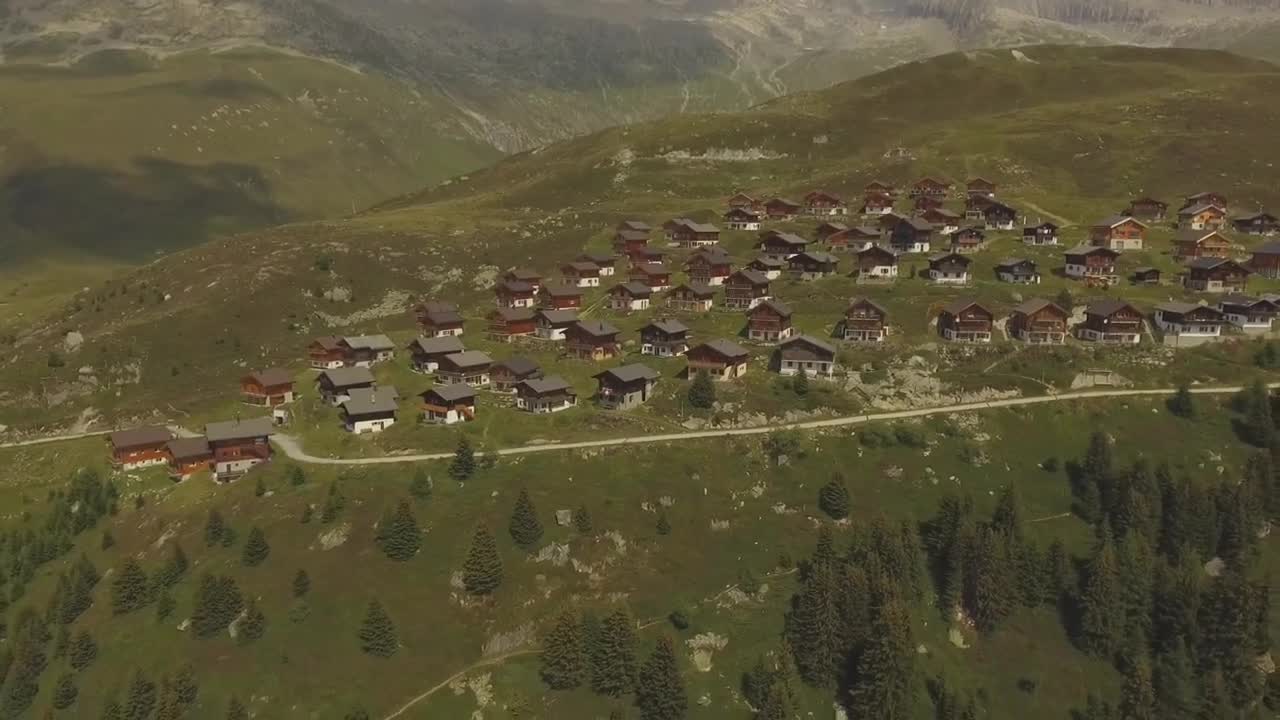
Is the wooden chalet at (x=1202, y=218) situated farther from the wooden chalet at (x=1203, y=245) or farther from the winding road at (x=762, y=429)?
the winding road at (x=762, y=429)

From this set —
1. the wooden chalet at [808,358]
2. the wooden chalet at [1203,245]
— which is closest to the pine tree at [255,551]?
the wooden chalet at [808,358]

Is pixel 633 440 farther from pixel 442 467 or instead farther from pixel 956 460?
pixel 956 460

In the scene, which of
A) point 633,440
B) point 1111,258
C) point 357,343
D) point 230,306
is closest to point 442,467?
point 633,440

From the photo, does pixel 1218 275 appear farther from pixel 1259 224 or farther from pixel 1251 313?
pixel 1259 224

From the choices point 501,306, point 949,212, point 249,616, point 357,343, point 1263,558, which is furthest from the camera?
point 949,212

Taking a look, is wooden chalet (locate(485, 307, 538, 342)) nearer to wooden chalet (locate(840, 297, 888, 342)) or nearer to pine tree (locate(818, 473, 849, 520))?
wooden chalet (locate(840, 297, 888, 342))

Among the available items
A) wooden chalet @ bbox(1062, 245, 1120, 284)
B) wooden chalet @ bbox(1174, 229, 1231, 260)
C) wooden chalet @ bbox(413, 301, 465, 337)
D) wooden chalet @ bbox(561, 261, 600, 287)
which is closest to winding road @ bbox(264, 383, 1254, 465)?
wooden chalet @ bbox(413, 301, 465, 337)
